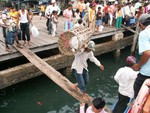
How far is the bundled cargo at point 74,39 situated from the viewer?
5.48 m

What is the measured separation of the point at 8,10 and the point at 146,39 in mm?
6751

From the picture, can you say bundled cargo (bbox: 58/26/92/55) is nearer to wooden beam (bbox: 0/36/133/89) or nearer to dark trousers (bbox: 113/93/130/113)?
dark trousers (bbox: 113/93/130/113)

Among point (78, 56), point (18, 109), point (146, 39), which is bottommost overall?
point (18, 109)

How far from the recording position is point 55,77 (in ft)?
23.7

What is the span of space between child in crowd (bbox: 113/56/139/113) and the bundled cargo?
1.24 m

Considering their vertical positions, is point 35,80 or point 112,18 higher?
point 112,18

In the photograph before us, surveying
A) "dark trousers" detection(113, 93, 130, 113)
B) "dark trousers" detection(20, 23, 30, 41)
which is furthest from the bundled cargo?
"dark trousers" detection(20, 23, 30, 41)

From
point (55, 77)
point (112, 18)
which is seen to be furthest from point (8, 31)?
point (112, 18)

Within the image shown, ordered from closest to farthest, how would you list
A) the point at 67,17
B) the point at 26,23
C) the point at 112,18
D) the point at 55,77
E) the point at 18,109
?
the point at 55,77 → the point at 18,109 → the point at 26,23 → the point at 67,17 → the point at 112,18

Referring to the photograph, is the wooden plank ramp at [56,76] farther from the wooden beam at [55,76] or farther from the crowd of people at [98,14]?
the crowd of people at [98,14]

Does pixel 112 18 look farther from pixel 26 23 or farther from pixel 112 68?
pixel 26 23

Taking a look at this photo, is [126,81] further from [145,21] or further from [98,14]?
[98,14]

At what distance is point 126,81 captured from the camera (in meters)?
4.66

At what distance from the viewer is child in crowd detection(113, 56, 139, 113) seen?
458 centimetres
